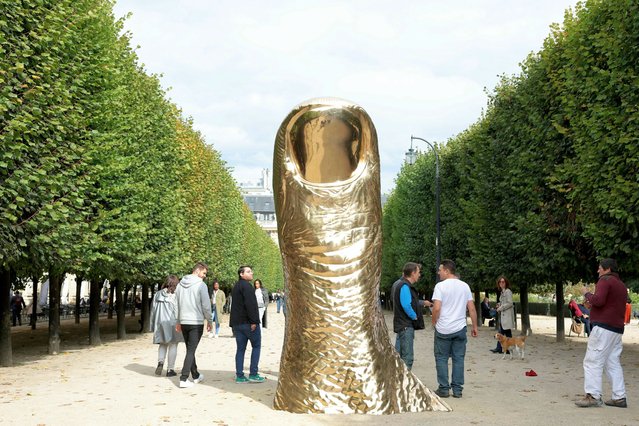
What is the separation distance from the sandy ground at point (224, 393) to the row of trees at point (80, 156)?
2.61m

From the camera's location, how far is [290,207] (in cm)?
983

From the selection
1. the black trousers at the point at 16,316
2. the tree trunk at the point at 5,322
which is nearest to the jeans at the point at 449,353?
the tree trunk at the point at 5,322

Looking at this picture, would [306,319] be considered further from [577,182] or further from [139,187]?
[139,187]

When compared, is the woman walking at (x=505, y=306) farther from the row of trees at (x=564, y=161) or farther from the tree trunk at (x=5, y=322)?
the tree trunk at (x=5, y=322)

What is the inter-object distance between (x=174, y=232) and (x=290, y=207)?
1720 centimetres

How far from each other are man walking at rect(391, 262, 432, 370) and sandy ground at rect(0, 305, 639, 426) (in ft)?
3.20

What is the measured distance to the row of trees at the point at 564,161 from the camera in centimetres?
1619

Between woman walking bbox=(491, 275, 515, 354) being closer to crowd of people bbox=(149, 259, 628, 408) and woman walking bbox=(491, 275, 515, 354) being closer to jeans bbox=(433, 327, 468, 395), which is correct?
crowd of people bbox=(149, 259, 628, 408)

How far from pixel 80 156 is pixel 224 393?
8192 millimetres

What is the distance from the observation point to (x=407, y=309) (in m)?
11.6

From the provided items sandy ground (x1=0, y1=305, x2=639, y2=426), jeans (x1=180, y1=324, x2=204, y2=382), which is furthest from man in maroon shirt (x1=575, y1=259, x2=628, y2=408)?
jeans (x1=180, y1=324, x2=204, y2=382)

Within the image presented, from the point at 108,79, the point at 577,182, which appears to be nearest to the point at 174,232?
the point at 108,79

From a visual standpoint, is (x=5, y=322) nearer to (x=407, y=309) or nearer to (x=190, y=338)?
(x=190, y=338)

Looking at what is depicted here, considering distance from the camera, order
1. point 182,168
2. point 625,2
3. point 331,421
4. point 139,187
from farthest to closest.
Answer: point 182,168, point 139,187, point 625,2, point 331,421
